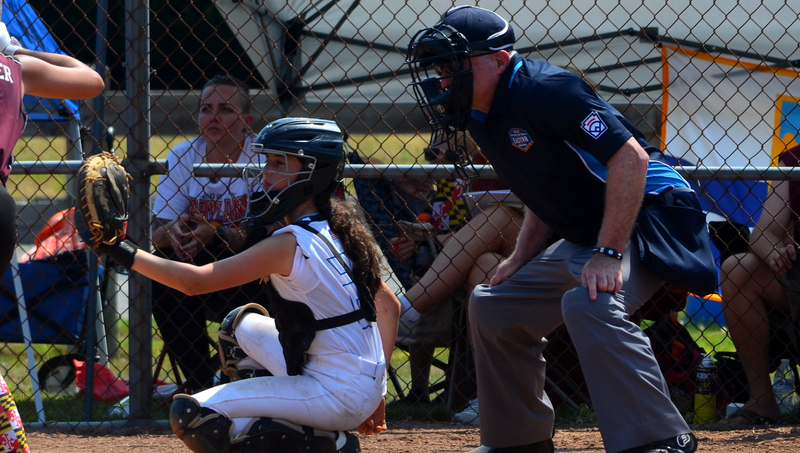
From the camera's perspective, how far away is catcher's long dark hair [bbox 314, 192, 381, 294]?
305 cm

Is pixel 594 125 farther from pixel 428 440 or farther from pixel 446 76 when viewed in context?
pixel 428 440

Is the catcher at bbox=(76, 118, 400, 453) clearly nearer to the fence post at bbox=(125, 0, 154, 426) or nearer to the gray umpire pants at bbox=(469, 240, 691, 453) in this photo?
the gray umpire pants at bbox=(469, 240, 691, 453)

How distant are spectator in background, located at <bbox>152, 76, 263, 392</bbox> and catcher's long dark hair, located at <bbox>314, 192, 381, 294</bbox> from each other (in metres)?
1.31

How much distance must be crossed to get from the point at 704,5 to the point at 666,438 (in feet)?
15.7

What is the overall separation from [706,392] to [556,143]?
205 centimetres

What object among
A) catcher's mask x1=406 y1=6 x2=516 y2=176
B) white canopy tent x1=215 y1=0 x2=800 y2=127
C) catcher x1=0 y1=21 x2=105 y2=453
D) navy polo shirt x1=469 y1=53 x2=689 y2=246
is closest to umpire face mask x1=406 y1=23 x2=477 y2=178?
catcher's mask x1=406 y1=6 x2=516 y2=176

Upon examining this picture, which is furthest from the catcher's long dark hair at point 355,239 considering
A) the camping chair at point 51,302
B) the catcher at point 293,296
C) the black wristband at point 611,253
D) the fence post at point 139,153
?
the camping chair at point 51,302

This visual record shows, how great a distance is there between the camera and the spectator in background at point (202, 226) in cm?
451

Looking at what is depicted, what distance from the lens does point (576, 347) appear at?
9.02 ft

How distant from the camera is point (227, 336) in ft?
10.7

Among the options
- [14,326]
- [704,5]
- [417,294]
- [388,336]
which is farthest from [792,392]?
[14,326]

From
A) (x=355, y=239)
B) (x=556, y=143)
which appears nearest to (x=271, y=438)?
(x=355, y=239)

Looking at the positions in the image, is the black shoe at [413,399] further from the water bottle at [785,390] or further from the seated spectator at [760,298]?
the water bottle at [785,390]

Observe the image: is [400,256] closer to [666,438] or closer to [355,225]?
[355,225]
